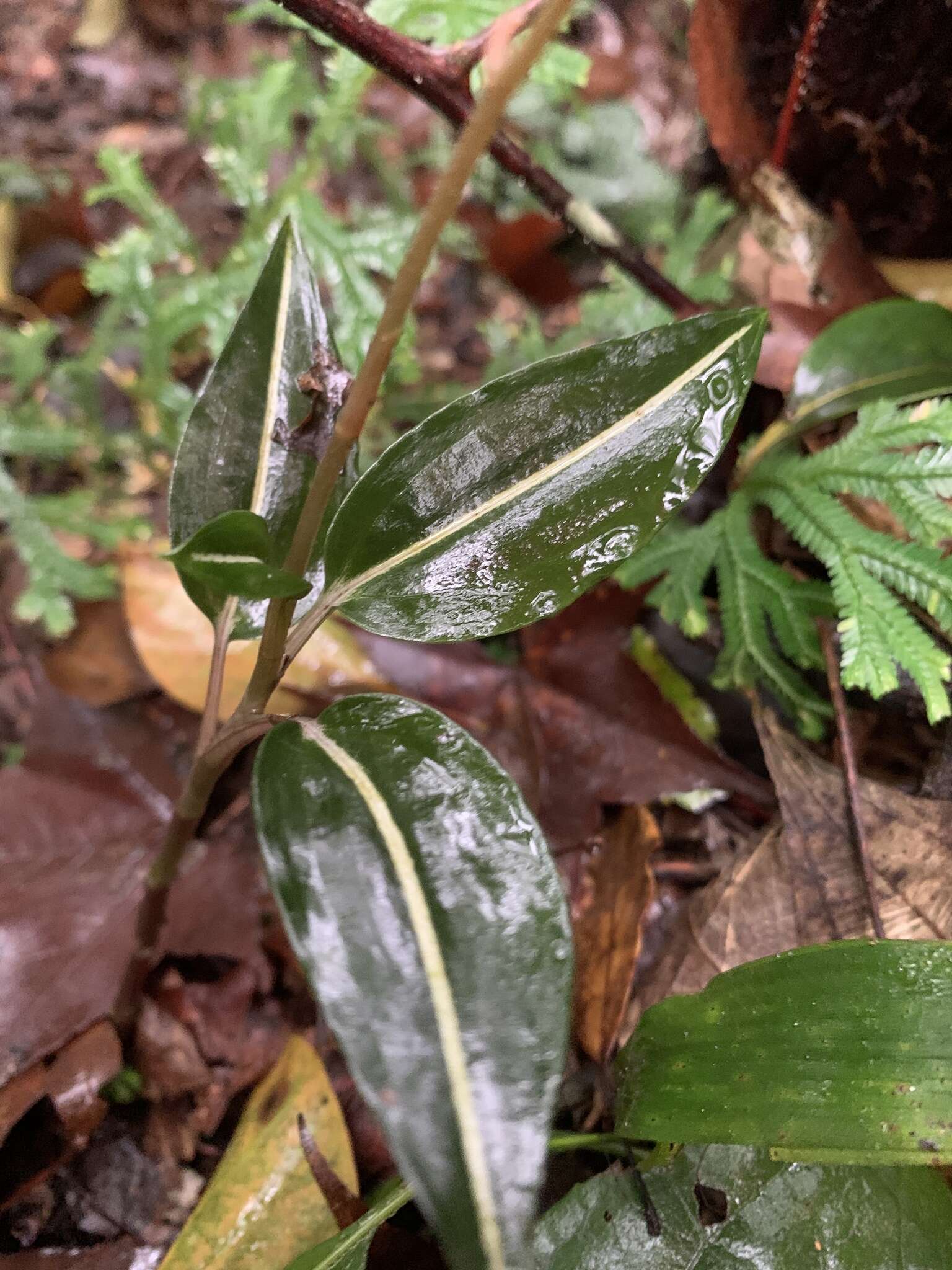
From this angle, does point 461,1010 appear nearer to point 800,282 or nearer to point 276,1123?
point 276,1123

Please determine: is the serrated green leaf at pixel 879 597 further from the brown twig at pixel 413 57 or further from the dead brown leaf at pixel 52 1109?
the dead brown leaf at pixel 52 1109

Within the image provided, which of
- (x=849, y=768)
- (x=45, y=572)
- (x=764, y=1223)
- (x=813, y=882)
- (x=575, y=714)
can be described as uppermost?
(x=45, y=572)

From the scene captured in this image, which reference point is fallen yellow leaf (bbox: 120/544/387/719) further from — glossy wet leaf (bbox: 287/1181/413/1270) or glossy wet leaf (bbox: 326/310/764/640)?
glossy wet leaf (bbox: 287/1181/413/1270)

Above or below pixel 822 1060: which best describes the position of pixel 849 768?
above

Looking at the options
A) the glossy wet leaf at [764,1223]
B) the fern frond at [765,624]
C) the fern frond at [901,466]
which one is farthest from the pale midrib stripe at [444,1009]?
the fern frond at [901,466]

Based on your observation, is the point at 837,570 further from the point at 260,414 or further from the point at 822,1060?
the point at 260,414

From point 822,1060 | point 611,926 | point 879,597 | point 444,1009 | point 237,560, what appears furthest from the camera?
point 611,926

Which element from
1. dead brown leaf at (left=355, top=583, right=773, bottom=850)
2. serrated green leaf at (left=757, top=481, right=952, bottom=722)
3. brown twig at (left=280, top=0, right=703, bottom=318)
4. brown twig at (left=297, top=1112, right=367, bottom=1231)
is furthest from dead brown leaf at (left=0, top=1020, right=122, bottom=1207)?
brown twig at (left=280, top=0, right=703, bottom=318)

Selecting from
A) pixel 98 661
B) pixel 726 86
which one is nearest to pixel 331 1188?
pixel 98 661
